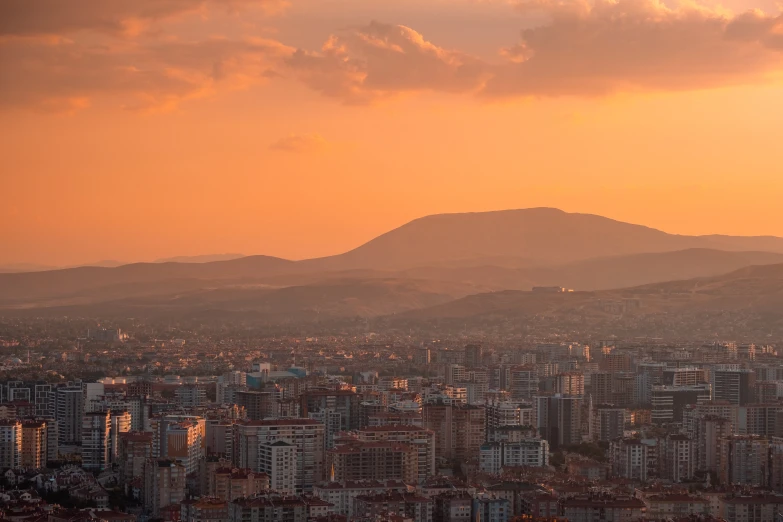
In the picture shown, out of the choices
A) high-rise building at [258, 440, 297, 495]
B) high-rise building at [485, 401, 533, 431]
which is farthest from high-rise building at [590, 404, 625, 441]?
high-rise building at [258, 440, 297, 495]

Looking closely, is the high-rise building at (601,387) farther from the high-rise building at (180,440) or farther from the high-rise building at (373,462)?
the high-rise building at (373,462)

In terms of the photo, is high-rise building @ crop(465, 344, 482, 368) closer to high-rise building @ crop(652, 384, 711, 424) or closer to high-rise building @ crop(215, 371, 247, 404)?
high-rise building @ crop(215, 371, 247, 404)

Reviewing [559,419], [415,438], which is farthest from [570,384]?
[415,438]

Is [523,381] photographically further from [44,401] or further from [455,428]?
[455,428]

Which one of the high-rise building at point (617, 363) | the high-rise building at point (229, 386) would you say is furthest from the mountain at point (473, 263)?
the high-rise building at point (229, 386)

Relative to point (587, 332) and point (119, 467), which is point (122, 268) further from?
point (119, 467)
